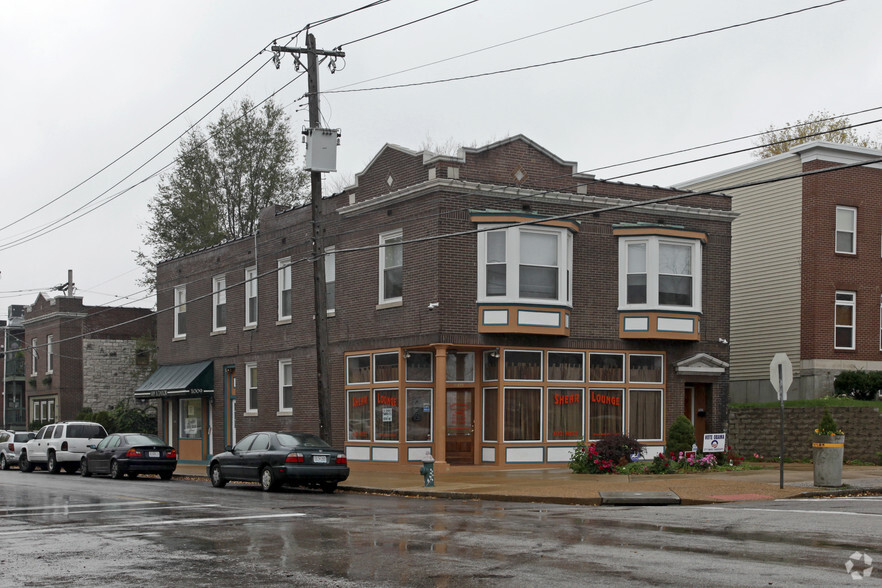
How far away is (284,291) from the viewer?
33875 millimetres

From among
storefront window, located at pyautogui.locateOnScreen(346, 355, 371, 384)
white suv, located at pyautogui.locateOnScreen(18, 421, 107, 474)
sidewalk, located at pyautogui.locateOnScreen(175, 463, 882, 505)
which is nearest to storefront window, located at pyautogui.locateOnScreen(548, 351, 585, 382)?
sidewalk, located at pyautogui.locateOnScreen(175, 463, 882, 505)

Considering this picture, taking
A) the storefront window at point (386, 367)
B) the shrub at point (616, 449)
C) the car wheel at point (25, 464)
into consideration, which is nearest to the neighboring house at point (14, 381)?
the car wheel at point (25, 464)

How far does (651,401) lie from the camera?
29.7m

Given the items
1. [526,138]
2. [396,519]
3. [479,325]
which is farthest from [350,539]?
[526,138]

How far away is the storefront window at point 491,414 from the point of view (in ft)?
90.3

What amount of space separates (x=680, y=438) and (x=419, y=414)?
22.7 ft

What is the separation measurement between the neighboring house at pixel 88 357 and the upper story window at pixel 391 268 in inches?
1164

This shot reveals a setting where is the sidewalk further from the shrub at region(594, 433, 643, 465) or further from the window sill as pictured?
the window sill

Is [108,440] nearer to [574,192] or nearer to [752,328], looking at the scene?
[574,192]

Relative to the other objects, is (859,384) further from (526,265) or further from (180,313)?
(180,313)

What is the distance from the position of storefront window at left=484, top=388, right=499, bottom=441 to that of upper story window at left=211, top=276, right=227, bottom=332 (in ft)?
43.7

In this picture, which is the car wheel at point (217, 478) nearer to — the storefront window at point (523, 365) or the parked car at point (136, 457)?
the parked car at point (136, 457)

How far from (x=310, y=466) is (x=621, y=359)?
10.6m

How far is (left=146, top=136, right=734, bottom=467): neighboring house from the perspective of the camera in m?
27.0
